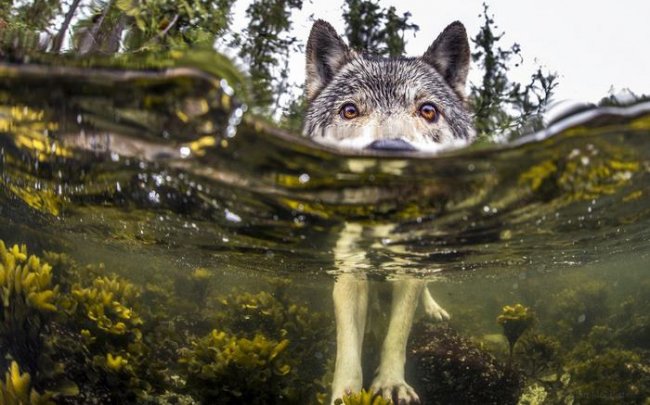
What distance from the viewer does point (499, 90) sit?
5129 mm

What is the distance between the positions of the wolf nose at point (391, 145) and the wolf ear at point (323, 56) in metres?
1.13

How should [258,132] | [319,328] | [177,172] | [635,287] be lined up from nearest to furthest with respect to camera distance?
[258,132] < [177,172] < [319,328] < [635,287]

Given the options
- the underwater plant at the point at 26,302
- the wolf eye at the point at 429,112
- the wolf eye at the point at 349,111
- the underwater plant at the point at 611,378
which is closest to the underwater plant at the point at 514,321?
the underwater plant at the point at 611,378

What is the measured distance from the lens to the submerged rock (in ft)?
14.4

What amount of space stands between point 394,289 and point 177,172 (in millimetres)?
2393

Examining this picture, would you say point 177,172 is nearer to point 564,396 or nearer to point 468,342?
point 468,342

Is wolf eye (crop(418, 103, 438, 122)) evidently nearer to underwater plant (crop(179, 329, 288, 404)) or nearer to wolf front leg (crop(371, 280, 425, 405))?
wolf front leg (crop(371, 280, 425, 405))

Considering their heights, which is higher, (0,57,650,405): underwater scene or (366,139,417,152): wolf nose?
(366,139,417,152): wolf nose

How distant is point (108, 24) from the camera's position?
452cm

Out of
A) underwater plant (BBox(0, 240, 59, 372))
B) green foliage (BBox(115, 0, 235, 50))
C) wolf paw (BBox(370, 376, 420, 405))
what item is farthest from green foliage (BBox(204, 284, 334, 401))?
green foliage (BBox(115, 0, 235, 50))

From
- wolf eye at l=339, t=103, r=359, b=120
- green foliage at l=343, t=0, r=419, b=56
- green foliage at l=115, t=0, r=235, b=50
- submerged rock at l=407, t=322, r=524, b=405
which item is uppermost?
green foliage at l=343, t=0, r=419, b=56

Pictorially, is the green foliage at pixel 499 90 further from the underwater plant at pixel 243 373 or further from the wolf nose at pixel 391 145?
the underwater plant at pixel 243 373

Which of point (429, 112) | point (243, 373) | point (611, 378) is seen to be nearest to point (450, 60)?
point (429, 112)

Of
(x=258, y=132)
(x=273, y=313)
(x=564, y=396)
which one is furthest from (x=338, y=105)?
(x=564, y=396)
